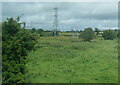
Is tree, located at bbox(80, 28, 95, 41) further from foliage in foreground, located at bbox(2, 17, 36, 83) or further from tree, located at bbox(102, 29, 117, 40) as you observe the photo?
foliage in foreground, located at bbox(2, 17, 36, 83)

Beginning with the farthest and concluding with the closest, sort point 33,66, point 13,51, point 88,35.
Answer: point 88,35 < point 33,66 < point 13,51

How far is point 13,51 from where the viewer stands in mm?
7953

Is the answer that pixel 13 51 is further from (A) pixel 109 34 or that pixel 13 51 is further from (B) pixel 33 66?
(A) pixel 109 34

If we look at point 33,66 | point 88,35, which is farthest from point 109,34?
point 33,66

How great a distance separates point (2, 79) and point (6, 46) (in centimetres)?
131

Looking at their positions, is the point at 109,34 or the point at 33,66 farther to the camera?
the point at 109,34

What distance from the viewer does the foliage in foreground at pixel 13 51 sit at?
763 cm

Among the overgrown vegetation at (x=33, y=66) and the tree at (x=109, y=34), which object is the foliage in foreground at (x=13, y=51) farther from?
the tree at (x=109, y=34)

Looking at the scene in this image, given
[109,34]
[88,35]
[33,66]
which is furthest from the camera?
[109,34]

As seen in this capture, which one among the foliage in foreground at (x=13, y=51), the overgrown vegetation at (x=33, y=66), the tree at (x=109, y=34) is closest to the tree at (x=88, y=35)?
the tree at (x=109, y=34)

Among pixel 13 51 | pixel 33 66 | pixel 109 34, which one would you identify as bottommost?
pixel 33 66

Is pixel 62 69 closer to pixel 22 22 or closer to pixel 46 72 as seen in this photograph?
pixel 46 72

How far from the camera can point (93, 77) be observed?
1058 cm

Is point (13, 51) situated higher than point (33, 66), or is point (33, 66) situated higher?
point (13, 51)
